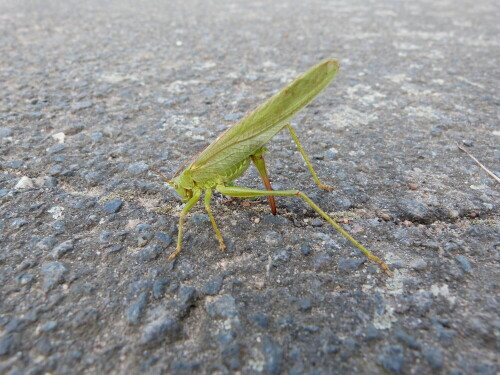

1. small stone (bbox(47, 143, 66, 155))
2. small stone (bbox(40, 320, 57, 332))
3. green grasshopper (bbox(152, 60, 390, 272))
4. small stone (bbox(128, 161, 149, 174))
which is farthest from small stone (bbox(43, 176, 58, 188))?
small stone (bbox(40, 320, 57, 332))

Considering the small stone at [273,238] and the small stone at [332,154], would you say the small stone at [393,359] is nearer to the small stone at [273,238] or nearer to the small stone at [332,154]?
the small stone at [273,238]

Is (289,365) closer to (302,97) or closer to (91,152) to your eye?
(302,97)

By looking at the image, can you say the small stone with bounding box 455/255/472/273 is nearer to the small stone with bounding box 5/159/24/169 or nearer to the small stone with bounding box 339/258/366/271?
the small stone with bounding box 339/258/366/271

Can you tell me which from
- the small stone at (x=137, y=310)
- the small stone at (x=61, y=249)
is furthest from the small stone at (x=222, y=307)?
the small stone at (x=61, y=249)

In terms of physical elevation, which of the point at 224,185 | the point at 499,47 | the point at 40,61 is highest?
the point at 40,61

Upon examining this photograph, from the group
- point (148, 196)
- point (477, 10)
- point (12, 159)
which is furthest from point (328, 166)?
point (477, 10)
